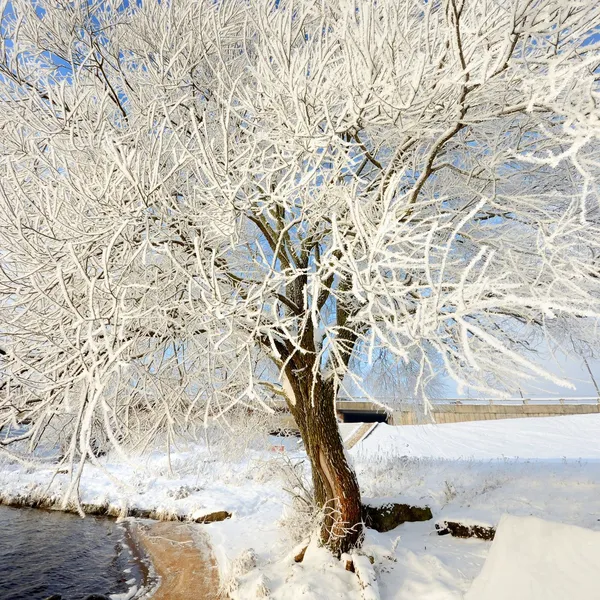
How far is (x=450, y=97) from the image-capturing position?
2.92 metres

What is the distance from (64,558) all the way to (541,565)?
969 cm

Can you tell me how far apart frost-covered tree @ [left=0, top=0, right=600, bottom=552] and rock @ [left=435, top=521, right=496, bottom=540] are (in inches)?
52.8

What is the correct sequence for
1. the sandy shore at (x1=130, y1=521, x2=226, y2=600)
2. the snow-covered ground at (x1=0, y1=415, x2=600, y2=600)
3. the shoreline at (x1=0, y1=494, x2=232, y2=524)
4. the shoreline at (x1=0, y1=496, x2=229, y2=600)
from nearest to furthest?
1. the snow-covered ground at (x1=0, y1=415, x2=600, y2=600)
2. the sandy shore at (x1=130, y1=521, x2=226, y2=600)
3. the shoreline at (x1=0, y1=496, x2=229, y2=600)
4. the shoreline at (x1=0, y1=494, x2=232, y2=524)

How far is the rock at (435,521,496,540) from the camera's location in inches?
190

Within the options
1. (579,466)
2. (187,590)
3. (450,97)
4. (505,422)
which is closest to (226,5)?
(450,97)

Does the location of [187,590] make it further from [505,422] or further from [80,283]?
[505,422]

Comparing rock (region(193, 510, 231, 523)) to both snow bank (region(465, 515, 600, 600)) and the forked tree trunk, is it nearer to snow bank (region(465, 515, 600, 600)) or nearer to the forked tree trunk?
the forked tree trunk

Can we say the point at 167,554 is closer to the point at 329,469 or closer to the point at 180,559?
the point at 180,559

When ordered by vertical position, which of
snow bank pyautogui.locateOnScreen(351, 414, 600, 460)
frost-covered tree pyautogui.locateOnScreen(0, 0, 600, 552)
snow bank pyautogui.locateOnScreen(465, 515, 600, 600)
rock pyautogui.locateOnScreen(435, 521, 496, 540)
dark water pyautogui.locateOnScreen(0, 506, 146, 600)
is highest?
frost-covered tree pyautogui.locateOnScreen(0, 0, 600, 552)

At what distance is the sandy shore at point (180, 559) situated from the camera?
564cm

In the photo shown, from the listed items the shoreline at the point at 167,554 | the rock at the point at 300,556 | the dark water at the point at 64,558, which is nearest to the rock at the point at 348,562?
the rock at the point at 300,556

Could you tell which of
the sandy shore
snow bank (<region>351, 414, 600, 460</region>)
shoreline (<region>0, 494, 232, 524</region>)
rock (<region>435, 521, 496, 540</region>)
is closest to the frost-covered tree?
rock (<region>435, 521, 496, 540</region>)

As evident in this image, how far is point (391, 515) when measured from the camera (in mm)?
5496

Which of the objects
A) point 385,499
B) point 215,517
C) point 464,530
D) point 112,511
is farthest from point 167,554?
point 464,530
